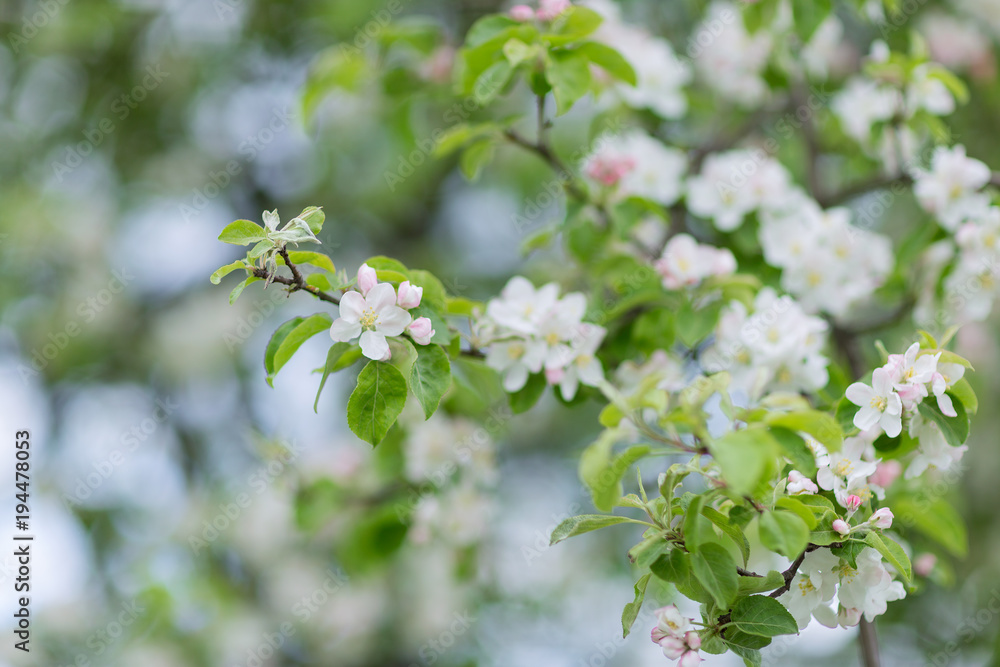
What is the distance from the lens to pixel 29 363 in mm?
3213

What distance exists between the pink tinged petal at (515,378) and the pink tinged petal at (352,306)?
358 mm

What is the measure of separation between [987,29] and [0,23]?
3.75 m

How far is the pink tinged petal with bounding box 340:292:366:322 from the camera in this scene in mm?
1015

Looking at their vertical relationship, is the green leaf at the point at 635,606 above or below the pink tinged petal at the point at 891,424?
below

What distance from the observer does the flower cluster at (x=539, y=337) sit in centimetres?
129

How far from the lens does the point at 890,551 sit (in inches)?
37.5

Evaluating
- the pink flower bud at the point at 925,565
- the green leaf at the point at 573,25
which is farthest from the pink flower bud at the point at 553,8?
the pink flower bud at the point at 925,565

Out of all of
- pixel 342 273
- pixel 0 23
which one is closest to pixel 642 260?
pixel 342 273

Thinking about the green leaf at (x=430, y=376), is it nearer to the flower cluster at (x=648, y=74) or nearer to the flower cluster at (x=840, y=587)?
the flower cluster at (x=840, y=587)

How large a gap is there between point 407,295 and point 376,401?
0.14m

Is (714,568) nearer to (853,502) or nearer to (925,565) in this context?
(853,502)

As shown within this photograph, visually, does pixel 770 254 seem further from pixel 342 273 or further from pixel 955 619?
pixel 955 619

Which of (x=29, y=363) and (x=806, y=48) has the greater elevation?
(x=806, y=48)

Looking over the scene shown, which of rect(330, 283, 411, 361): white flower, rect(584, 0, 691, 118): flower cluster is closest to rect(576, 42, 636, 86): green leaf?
rect(584, 0, 691, 118): flower cluster
